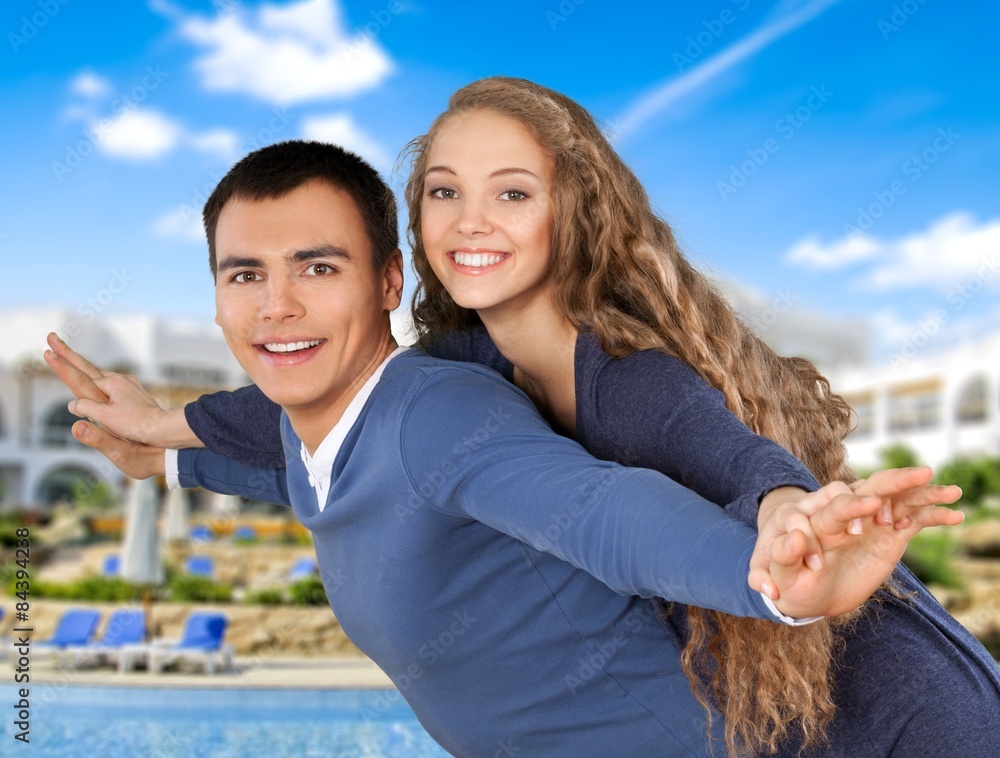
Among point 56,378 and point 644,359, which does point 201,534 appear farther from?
point 644,359

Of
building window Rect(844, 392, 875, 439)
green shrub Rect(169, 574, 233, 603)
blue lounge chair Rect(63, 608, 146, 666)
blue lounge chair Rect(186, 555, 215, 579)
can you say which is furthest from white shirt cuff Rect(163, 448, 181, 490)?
building window Rect(844, 392, 875, 439)

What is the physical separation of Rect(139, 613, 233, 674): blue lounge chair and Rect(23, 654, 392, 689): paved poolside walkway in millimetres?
Result: 128

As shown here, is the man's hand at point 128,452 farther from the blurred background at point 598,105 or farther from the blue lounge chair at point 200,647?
the blurred background at point 598,105

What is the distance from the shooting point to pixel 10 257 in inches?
1949

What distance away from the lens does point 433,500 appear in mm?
1733

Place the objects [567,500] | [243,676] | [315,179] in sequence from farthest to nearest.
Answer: [243,676]
[315,179]
[567,500]

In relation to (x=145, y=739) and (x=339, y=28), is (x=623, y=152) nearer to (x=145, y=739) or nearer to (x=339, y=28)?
(x=145, y=739)

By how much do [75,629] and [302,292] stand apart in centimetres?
1050

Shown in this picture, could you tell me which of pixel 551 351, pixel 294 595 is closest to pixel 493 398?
pixel 551 351

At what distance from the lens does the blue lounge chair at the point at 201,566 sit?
17.0 m

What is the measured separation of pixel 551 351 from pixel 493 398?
15.4 inches

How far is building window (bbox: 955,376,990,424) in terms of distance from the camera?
34.5 meters

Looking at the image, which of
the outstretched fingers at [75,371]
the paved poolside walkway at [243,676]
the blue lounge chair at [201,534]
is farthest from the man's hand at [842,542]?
the blue lounge chair at [201,534]

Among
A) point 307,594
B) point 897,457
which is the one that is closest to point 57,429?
point 307,594
